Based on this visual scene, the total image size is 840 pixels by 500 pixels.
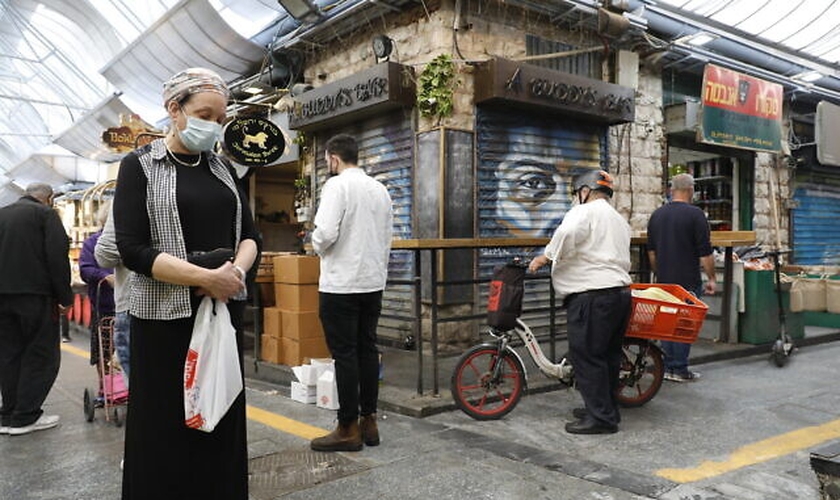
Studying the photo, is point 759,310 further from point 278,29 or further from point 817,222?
point 278,29

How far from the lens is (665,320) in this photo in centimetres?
485

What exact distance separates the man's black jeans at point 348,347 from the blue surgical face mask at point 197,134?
1.84 metres

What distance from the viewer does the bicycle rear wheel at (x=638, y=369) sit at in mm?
A: 5168

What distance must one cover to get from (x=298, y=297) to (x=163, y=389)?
3.77 m

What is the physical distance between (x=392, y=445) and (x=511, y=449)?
2.65 ft

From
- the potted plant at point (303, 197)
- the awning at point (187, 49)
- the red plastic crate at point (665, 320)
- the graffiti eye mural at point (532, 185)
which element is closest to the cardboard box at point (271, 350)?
the red plastic crate at point (665, 320)

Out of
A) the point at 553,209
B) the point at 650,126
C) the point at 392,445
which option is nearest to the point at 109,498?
the point at 392,445

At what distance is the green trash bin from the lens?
7535 millimetres

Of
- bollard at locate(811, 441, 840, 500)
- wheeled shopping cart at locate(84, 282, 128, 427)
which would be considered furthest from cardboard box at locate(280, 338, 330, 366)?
bollard at locate(811, 441, 840, 500)

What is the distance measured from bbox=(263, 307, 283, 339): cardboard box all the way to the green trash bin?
5.67 metres

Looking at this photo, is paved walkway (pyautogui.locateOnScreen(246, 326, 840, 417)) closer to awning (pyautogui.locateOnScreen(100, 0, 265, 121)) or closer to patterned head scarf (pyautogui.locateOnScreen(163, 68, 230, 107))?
patterned head scarf (pyautogui.locateOnScreen(163, 68, 230, 107))

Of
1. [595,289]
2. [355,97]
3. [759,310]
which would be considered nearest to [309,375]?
[595,289]

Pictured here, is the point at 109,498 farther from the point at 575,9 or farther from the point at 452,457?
the point at 575,9

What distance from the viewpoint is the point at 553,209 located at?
8.55 meters
